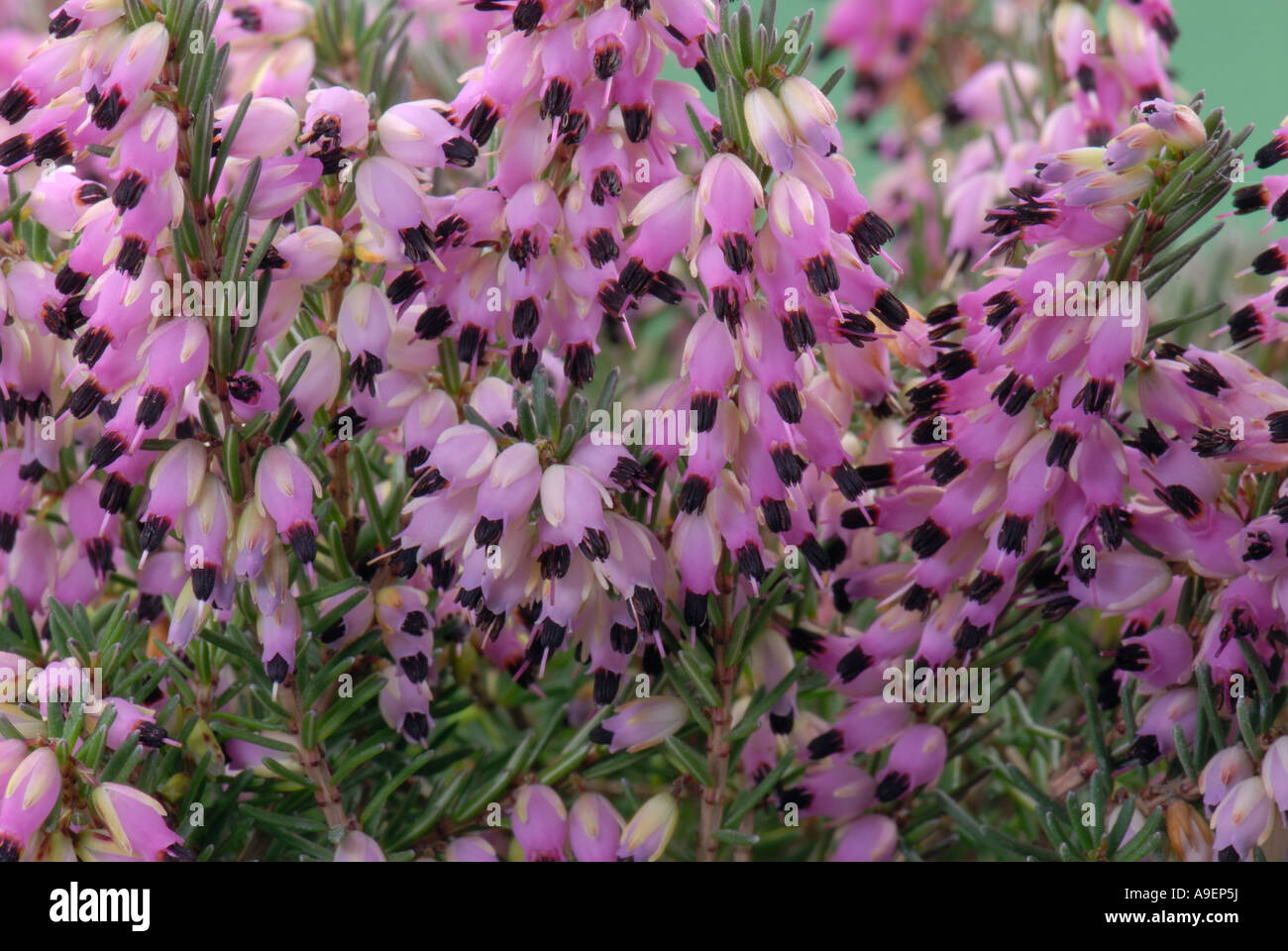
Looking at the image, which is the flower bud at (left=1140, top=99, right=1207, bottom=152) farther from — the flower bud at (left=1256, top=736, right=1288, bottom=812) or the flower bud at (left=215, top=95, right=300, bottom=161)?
the flower bud at (left=215, top=95, right=300, bottom=161)

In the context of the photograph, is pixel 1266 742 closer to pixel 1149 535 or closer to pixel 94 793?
pixel 1149 535

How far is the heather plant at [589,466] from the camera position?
910 millimetres

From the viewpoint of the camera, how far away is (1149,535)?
104 centimetres

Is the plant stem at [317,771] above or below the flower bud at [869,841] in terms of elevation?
above

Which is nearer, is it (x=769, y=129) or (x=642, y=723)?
(x=769, y=129)

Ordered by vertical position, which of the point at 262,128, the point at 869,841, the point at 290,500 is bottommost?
the point at 869,841

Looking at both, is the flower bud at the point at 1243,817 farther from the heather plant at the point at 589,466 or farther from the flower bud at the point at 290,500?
the flower bud at the point at 290,500

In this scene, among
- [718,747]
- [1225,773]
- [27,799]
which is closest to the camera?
[27,799]

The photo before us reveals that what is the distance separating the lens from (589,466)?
932 mm

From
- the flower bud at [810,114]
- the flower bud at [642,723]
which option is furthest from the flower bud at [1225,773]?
the flower bud at [810,114]

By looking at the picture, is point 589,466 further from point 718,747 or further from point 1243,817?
point 1243,817

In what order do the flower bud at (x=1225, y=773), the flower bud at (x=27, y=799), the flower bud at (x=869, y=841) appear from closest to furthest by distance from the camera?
the flower bud at (x=27, y=799)
the flower bud at (x=1225, y=773)
the flower bud at (x=869, y=841)

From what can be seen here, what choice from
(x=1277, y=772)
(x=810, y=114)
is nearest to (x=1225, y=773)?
(x=1277, y=772)
